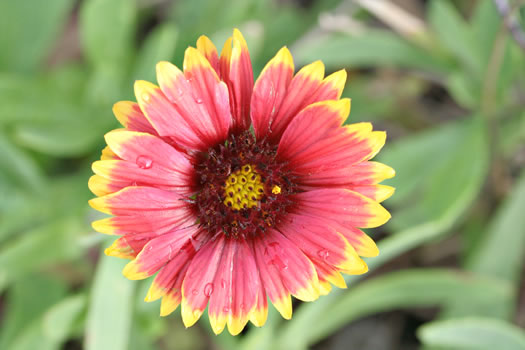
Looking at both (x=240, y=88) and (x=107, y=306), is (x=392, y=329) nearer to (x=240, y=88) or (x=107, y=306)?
(x=107, y=306)

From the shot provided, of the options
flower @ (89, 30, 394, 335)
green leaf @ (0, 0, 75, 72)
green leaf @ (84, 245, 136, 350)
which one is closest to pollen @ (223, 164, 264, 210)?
flower @ (89, 30, 394, 335)

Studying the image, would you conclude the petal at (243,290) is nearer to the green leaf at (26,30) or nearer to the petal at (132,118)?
the petal at (132,118)

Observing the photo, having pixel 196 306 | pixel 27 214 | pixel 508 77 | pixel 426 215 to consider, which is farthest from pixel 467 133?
pixel 27 214

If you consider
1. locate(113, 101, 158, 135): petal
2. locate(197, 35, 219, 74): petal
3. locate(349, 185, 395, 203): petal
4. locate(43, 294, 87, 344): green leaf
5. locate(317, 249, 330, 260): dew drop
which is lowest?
locate(43, 294, 87, 344): green leaf

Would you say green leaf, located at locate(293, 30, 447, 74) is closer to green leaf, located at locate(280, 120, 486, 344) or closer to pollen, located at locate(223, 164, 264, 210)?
green leaf, located at locate(280, 120, 486, 344)

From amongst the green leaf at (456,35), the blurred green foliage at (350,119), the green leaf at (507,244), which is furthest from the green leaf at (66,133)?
the green leaf at (507,244)

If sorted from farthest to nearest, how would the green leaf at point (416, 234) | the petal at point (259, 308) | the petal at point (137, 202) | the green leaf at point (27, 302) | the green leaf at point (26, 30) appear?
the green leaf at point (26, 30) → the green leaf at point (27, 302) → the green leaf at point (416, 234) → the petal at point (259, 308) → the petal at point (137, 202)
